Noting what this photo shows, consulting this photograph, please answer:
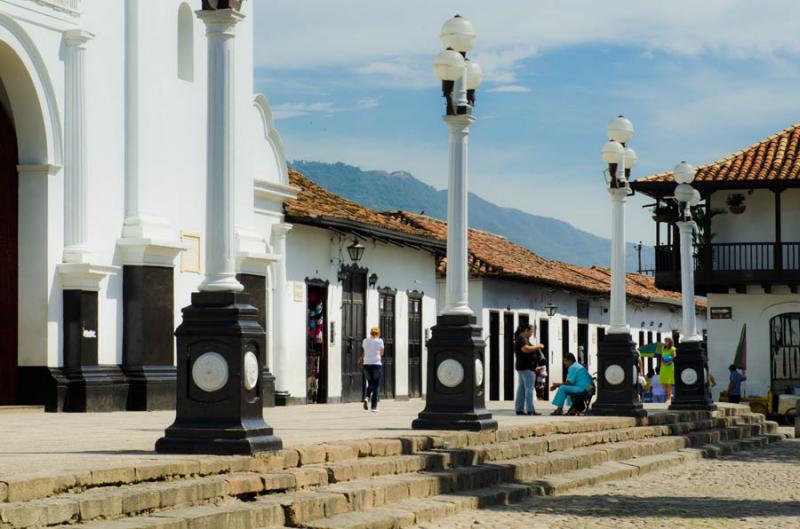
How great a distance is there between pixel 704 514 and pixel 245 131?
12093mm

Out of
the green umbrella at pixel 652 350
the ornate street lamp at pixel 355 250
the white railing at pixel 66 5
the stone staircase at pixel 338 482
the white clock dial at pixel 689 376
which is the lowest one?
the stone staircase at pixel 338 482

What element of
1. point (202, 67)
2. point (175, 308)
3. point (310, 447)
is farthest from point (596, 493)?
point (202, 67)

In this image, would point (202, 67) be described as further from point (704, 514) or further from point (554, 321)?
point (554, 321)

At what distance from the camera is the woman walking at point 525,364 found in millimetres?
19578

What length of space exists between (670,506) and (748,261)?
23.5 meters

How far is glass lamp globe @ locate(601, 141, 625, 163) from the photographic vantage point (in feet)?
66.2

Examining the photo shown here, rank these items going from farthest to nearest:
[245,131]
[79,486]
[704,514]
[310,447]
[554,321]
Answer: [554,321], [245,131], [704,514], [310,447], [79,486]

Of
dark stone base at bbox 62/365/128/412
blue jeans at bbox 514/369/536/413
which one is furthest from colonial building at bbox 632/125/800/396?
dark stone base at bbox 62/365/128/412

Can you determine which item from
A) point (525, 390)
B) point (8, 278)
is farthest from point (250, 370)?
point (525, 390)

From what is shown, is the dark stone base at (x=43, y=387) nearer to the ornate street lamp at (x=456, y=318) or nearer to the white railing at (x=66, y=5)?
the white railing at (x=66, y=5)

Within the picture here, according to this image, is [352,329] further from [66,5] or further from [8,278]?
[66,5]

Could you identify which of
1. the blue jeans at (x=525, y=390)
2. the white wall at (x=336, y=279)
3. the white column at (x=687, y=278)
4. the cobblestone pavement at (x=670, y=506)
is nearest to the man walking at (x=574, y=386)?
the blue jeans at (x=525, y=390)

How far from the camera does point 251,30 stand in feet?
72.1

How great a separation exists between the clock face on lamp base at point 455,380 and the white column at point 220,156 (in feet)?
14.0
